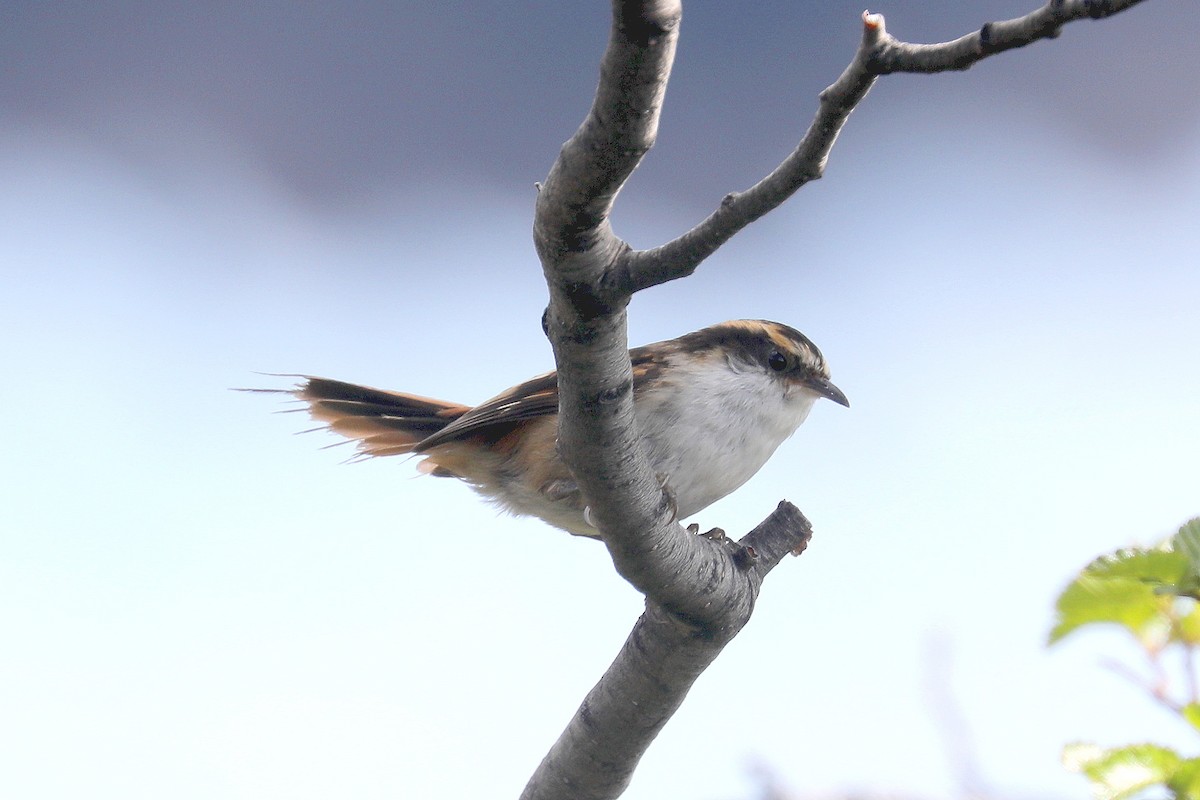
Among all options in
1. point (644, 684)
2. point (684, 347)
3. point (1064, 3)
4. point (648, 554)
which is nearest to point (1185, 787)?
point (1064, 3)

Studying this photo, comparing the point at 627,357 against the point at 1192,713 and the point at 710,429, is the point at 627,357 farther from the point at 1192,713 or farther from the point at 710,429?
the point at 710,429

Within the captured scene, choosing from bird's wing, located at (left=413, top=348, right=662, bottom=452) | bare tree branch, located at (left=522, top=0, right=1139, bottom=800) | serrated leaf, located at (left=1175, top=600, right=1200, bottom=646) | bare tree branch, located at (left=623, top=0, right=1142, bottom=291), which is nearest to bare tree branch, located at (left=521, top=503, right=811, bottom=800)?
bare tree branch, located at (left=522, top=0, right=1139, bottom=800)

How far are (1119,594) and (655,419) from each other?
5.61ft

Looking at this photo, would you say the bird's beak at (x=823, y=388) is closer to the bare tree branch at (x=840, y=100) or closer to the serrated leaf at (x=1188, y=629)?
the bare tree branch at (x=840, y=100)

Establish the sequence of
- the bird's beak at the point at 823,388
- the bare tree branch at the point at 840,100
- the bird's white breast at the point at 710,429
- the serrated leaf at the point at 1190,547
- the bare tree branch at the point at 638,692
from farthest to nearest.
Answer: the bird's beak at the point at 823,388
the bird's white breast at the point at 710,429
the bare tree branch at the point at 638,692
the bare tree branch at the point at 840,100
the serrated leaf at the point at 1190,547

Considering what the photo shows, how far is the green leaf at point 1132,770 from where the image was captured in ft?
2.78

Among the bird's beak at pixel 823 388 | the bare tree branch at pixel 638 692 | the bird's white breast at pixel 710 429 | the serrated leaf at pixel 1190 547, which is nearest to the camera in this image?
the serrated leaf at pixel 1190 547

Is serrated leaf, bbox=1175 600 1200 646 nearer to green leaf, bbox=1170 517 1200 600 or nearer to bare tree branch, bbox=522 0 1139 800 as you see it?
green leaf, bbox=1170 517 1200 600

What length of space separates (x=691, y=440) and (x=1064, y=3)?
167cm

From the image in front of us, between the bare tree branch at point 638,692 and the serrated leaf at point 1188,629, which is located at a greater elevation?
the bare tree branch at point 638,692

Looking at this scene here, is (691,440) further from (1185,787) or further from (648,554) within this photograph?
(1185,787)

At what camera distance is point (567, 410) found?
1.65m

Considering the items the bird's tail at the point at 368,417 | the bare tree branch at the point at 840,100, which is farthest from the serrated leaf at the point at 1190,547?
the bird's tail at the point at 368,417

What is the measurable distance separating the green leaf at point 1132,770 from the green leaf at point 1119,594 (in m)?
0.11
